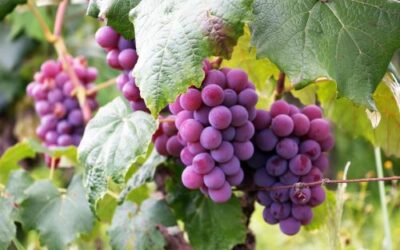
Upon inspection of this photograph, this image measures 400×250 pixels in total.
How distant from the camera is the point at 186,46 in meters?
0.70

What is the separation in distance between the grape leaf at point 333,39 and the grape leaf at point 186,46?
0.07m

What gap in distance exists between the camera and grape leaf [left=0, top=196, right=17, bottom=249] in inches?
36.6

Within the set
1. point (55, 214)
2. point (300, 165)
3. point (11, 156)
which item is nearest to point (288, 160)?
point (300, 165)

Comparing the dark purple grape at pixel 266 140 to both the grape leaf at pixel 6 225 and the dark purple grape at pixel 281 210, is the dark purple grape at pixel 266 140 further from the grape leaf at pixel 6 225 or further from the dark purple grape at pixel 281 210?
the grape leaf at pixel 6 225

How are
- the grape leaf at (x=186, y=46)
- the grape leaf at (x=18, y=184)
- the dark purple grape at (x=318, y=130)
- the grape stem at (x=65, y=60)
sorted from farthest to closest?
the grape stem at (x=65, y=60) → the grape leaf at (x=18, y=184) → the dark purple grape at (x=318, y=130) → the grape leaf at (x=186, y=46)

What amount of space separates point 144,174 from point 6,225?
0.69ft

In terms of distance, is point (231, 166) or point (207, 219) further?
point (207, 219)

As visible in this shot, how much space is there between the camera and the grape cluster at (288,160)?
35.3 inches

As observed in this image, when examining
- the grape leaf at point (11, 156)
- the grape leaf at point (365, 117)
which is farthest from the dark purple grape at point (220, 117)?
the grape leaf at point (11, 156)

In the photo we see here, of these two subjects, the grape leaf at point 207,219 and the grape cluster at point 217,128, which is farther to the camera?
the grape leaf at point 207,219

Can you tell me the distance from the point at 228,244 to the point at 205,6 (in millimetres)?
395

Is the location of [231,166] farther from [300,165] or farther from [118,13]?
[118,13]

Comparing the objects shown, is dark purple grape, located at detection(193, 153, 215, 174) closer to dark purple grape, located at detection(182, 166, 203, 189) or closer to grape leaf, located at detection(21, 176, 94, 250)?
dark purple grape, located at detection(182, 166, 203, 189)

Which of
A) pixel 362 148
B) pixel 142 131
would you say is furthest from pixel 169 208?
pixel 362 148
